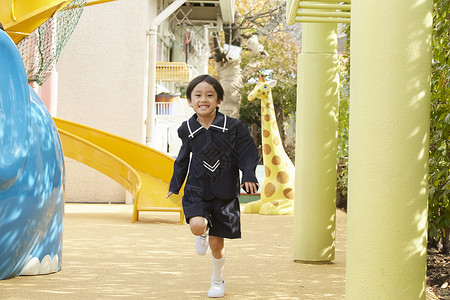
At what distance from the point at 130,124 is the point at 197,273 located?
24.0ft

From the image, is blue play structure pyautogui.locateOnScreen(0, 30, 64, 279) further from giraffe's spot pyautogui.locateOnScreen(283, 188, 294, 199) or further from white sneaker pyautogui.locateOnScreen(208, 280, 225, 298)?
giraffe's spot pyautogui.locateOnScreen(283, 188, 294, 199)

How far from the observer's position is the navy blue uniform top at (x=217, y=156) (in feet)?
13.0

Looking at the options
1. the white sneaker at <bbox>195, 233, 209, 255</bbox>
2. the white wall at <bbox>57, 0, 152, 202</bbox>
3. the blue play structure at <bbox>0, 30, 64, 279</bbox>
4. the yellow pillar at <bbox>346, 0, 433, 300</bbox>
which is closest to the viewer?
the yellow pillar at <bbox>346, 0, 433, 300</bbox>

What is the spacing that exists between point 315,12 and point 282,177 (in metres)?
5.50

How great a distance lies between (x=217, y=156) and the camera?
13.1 feet

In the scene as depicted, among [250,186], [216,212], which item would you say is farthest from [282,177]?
[250,186]

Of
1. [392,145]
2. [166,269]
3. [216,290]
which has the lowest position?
[166,269]

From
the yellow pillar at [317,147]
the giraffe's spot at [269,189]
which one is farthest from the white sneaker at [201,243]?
the giraffe's spot at [269,189]

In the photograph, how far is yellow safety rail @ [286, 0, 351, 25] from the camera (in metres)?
4.40

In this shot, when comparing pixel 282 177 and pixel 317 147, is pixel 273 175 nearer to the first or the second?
pixel 282 177

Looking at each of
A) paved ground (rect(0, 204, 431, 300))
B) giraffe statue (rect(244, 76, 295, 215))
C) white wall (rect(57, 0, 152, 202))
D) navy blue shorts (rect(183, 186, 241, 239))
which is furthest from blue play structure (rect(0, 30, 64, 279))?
white wall (rect(57, 0, 152, 202))

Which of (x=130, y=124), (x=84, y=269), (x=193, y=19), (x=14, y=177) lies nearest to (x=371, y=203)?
(x=14, y=177)

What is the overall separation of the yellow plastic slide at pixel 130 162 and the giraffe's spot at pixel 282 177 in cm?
166

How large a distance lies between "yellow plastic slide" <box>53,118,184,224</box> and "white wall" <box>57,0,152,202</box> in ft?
6.45
